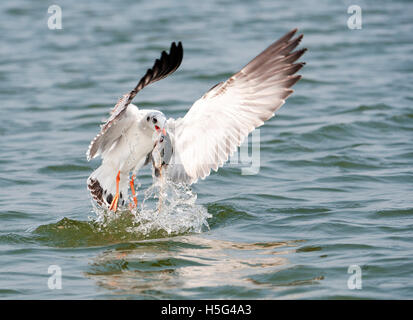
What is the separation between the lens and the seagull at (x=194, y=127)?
6137 mm

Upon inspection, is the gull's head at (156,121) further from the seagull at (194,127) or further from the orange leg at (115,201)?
the orange leg at (115,201)

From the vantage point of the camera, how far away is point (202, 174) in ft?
22.3

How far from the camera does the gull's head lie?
252 inches

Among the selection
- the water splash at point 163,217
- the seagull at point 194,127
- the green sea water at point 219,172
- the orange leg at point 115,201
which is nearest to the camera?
the green sea water at point 219,172

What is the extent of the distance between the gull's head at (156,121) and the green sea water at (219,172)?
0.81 metres

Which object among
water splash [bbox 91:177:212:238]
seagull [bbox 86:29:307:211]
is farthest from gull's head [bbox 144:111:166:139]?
water splash [bbox 91:177:212:238]

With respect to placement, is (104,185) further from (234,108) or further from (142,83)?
(142,83)

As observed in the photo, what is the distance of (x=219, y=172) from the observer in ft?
29.5

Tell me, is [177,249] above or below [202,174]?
below

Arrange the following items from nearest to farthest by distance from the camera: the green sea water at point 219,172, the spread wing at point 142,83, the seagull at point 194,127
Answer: the spread wing at point 142,83 → the green sea water at point 219,172 → the seagull at point 194,127

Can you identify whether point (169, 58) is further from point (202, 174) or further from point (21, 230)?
point (21, 230)

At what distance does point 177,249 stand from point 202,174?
0.86 meters

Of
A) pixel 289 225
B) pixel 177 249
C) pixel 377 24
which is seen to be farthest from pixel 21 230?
pixel 377 24

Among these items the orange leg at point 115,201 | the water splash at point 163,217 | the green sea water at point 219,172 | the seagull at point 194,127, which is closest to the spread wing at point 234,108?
the seagull at point 194,127
